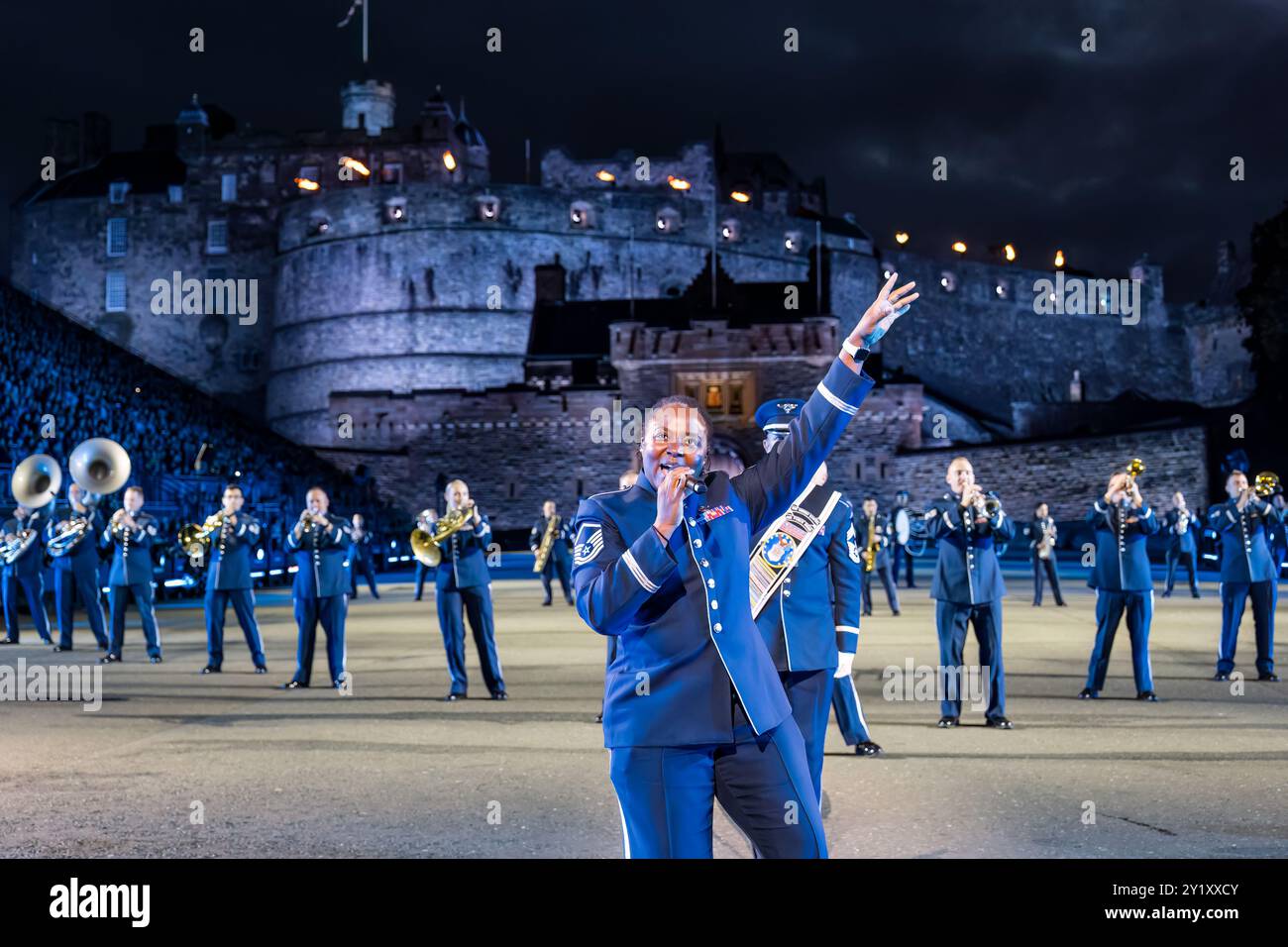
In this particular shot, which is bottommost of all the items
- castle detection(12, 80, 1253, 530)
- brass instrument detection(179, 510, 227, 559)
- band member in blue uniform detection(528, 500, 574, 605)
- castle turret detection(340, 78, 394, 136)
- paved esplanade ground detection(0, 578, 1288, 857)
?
paved esplanade ground detection(0, 578, 1288, 857)

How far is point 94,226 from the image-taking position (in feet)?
215

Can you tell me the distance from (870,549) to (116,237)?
182 ft

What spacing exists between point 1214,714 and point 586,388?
41.0 m

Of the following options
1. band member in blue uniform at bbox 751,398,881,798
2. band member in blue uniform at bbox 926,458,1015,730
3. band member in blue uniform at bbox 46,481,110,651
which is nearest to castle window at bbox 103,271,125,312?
band member in blue uniform at bbox 46,481,110,651

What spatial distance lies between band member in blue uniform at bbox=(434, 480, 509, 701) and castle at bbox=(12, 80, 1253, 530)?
3492 centimetres

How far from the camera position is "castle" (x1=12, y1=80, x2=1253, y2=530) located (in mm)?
49062

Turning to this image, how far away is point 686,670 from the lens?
3.37m

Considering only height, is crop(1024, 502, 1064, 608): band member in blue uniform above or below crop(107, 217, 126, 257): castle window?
below

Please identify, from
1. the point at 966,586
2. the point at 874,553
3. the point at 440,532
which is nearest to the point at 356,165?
the point at 874,553

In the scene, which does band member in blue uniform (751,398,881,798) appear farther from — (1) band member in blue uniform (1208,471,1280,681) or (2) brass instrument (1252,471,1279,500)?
(2) brass instrument (1252,471,1279,500)

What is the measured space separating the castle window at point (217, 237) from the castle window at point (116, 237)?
447 cm

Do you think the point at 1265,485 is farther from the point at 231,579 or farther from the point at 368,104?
the point at 368,104
